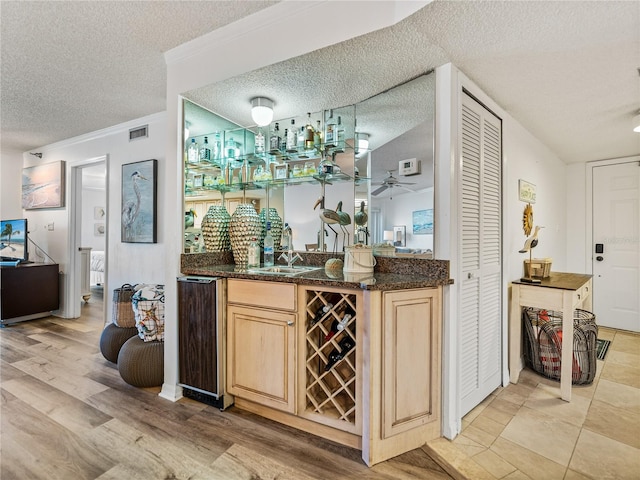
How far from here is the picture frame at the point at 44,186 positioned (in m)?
4.19

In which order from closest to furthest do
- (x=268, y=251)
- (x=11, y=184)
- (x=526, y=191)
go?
(x=268, y=251) → (x=526, y=191) → (x=11, y=184)

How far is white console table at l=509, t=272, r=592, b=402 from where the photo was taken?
2.17 metres

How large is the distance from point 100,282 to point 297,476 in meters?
6.75

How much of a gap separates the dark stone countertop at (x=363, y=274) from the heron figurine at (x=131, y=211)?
1.59m

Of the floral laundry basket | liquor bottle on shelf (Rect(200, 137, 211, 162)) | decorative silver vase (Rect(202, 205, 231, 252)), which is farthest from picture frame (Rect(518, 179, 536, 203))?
the floral laundry basket

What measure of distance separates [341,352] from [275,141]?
165 centimetres

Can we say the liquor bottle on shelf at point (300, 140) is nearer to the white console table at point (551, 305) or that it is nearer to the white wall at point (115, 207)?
the white wall at point (115, 207)

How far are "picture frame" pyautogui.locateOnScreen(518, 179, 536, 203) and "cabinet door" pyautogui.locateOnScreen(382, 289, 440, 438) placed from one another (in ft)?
5.23

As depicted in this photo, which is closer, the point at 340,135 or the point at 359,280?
the point at 359,280

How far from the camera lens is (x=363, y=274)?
1.90m

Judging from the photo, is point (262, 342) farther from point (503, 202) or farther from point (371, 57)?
point (503, 202)

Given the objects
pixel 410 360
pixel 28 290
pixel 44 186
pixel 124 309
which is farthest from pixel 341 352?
pixel 44 186

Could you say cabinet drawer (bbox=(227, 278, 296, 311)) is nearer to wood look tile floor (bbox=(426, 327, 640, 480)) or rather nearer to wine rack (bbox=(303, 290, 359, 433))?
wine rack (bbox=(303, 290, 359, 433))

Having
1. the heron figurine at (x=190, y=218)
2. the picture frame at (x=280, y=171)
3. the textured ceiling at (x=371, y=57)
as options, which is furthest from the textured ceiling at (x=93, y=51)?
the heron figurine at (x=190, y=218)
